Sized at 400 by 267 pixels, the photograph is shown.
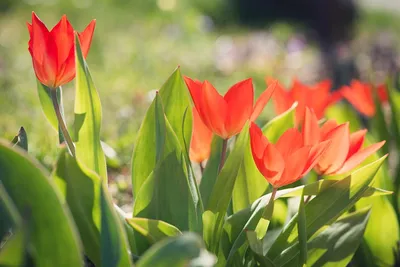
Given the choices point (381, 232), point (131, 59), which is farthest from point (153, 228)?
point (131, 59)

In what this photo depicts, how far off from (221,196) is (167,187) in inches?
4.4

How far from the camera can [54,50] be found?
1.29 meters

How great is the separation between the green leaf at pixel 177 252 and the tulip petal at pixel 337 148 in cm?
47

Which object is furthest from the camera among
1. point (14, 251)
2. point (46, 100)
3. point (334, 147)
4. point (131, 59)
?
point (131, 59)

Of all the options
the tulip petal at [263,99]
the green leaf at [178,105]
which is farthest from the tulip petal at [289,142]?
the green leaf at [178,105]

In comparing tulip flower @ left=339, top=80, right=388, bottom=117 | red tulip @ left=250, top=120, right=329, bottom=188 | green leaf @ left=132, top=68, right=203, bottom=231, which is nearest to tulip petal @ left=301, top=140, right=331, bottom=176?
red tulip @ left=250, top=120, right=329, bottom=188

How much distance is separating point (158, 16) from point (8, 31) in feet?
7.32

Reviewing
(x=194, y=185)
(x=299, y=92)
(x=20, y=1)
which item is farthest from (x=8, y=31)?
(x=194, y=185)

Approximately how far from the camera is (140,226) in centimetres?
124

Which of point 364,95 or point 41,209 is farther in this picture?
point 364,95

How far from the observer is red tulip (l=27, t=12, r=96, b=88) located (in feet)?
4.20

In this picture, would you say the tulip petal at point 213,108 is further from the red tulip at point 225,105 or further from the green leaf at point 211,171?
the green leaf at point 211,171

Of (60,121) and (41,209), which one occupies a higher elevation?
(60,121)

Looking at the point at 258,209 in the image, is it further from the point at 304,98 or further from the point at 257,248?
the point at 304,98
